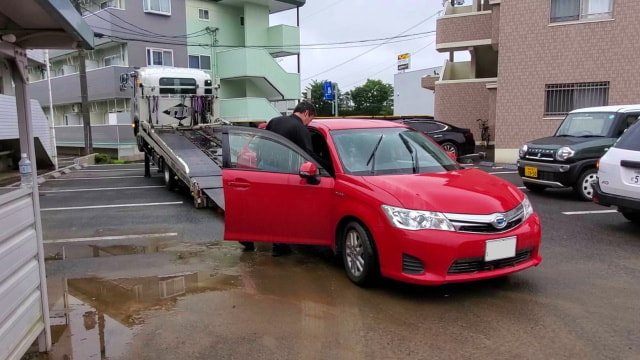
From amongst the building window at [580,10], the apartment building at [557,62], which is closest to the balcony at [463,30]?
the apartment building at [557,62]

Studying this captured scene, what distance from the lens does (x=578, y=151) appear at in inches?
354

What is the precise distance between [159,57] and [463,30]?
→ 52.4ft

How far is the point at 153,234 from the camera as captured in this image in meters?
7.43

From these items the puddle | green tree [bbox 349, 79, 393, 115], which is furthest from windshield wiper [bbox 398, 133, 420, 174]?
green tree [bbox 349, 79, 393, 115]

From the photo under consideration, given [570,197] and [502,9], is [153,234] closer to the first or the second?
[570,197]

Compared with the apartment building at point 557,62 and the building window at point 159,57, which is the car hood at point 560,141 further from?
the building window at point 159,57

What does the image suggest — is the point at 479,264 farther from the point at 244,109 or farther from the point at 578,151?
the point at 244,109

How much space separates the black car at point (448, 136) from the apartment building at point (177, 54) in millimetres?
12421

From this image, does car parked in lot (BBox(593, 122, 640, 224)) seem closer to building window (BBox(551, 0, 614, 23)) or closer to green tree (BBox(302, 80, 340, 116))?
building window (BBox(551, 0, 614, 23))

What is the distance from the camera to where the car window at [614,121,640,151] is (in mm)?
6502

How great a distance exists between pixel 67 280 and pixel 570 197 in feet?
28.7

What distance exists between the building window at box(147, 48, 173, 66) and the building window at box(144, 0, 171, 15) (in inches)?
77.5

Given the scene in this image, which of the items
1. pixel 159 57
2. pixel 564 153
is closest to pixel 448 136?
pixel 564 153

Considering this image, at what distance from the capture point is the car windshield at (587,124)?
30.8 feet
